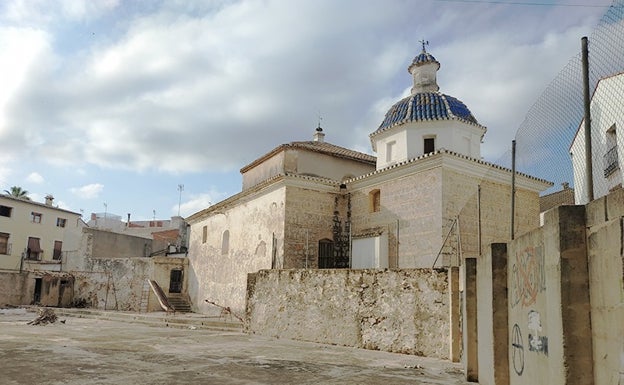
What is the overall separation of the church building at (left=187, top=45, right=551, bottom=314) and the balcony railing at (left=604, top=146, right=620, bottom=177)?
8.67 m

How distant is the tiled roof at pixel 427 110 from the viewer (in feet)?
66.1

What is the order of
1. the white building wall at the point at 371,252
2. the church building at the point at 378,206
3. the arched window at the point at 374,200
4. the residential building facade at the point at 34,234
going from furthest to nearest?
1. the residential building facade at the point at 34,234
2. the arched window at the point at 374,200
3. the white building wall at the point at 371,252
4. the church building at the point at 378,206

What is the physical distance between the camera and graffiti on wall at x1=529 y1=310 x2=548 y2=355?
482cm

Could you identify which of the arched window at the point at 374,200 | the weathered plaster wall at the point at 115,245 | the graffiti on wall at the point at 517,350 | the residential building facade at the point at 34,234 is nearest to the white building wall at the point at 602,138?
the graffiti on wall at the point at 517,350

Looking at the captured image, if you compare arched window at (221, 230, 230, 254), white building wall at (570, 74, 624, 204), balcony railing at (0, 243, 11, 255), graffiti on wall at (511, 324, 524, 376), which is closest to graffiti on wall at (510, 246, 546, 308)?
graffiti on wall at (511, 324, 524, 376)

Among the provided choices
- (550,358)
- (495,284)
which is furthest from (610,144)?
(495,284)

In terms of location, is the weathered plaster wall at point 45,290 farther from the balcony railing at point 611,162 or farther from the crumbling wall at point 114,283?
the balcony railing at point 611,162

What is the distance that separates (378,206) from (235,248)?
25.6 ft

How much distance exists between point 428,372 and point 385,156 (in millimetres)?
12677

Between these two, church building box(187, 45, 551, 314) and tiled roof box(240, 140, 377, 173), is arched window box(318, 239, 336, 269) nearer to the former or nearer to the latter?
A: church building box(187, 45, 551, 314)

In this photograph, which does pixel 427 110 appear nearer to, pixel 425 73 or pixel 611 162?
pixel 425 73

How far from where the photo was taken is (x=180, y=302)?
86.6 ft

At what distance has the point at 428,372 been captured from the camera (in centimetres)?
948

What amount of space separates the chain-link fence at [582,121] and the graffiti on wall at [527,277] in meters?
0.77
